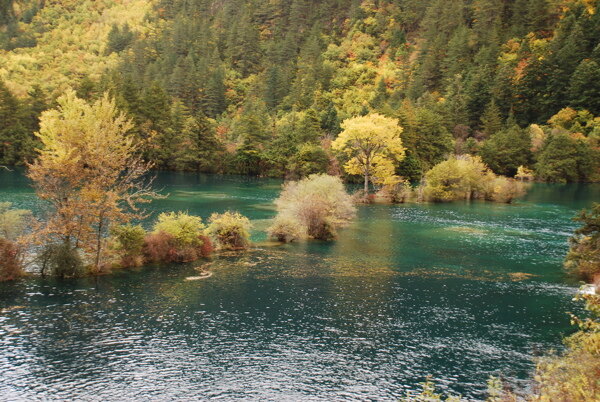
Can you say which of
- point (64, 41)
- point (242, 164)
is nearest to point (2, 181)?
point (242, 164)

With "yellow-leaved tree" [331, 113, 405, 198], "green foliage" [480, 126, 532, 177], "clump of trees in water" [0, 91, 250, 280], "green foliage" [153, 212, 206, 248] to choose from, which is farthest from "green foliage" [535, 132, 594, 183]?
"clump of trees in water" [0, 91, 250, 280]

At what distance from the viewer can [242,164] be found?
112375 millimetres

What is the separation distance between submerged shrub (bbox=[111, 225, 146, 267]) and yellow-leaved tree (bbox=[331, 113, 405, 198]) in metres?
43.9

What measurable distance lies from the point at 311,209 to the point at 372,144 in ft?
100

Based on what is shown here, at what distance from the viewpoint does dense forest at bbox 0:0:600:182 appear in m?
107

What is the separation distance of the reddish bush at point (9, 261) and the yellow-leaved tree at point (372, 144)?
168ft

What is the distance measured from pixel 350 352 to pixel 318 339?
2.05 m

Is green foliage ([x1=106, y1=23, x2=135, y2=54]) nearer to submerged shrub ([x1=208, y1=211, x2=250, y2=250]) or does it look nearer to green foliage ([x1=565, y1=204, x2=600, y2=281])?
submerged shrub ([x1=208, y1=211, x2=250, y2=250])

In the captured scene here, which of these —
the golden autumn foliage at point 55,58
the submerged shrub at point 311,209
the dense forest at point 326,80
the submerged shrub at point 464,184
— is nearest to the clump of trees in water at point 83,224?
the submerged shrub at point 311,209

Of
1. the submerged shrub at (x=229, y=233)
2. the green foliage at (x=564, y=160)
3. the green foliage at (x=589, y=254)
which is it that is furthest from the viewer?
the green foliage at (x=564, y=160)

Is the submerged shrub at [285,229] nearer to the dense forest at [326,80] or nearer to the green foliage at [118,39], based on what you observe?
the dense forest at [326,80]

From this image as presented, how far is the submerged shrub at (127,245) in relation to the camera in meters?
36.9

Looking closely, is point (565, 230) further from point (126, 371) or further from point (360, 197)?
point (126, 371)

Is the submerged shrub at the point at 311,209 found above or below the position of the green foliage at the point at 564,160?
below
